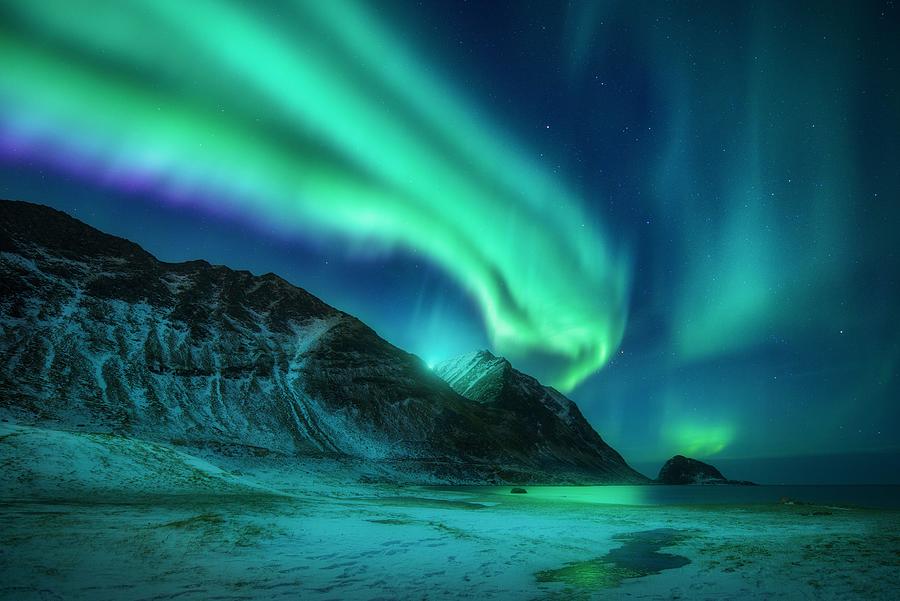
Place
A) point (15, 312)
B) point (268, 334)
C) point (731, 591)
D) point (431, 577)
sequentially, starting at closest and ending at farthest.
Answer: point (731, 591) < point (431, 577) < point (15, 312) < point (268, 334)

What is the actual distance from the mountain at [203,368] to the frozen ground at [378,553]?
50.0m

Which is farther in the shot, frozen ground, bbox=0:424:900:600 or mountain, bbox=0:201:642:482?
mountain, bbox=0:201:642:482

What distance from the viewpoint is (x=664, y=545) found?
2122 cm

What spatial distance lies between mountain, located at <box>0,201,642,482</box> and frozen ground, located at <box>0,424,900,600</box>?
164 ft

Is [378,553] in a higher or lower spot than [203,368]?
lower

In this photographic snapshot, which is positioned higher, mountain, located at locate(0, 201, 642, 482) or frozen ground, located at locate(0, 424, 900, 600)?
mountain, located at locate(0, 201, 642, 482)

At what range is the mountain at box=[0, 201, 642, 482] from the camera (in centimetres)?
9325

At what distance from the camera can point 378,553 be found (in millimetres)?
16000

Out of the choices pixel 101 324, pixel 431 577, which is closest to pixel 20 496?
pixel 431 577

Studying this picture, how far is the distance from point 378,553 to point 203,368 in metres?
128

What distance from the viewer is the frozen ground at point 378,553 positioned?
1162cm

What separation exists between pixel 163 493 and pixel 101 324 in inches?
4500

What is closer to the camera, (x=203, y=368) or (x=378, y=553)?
(x=378, y=553)

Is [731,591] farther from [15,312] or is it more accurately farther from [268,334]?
[268,334]
